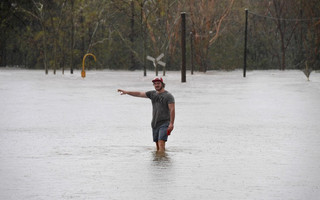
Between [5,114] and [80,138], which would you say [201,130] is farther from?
[5,114]

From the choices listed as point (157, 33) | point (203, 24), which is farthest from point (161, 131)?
point (157, 33)

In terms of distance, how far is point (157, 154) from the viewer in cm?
1197

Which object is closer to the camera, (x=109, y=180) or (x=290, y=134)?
(x=109, y=180)

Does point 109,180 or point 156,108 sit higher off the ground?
point 156,108

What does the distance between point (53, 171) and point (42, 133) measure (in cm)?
526

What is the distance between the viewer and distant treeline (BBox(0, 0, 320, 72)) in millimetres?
68188

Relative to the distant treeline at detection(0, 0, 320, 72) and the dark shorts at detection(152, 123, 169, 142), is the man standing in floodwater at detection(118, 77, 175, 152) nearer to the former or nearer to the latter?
the dark shorts at detection(152, 123, 169, 142)

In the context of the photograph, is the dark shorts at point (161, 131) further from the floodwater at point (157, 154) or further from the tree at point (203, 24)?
the tree at point (203, 24)

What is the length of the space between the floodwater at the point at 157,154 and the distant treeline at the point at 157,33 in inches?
1816

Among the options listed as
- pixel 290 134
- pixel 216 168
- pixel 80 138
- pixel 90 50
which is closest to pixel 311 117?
pixel 290 134

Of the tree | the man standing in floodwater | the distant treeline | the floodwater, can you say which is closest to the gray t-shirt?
the man standing in floodwater

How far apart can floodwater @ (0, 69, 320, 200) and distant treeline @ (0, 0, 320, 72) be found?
46138 mm

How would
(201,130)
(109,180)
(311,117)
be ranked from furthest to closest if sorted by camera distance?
(311,117) → (201,130) → (109,180)

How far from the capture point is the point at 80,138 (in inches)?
566
